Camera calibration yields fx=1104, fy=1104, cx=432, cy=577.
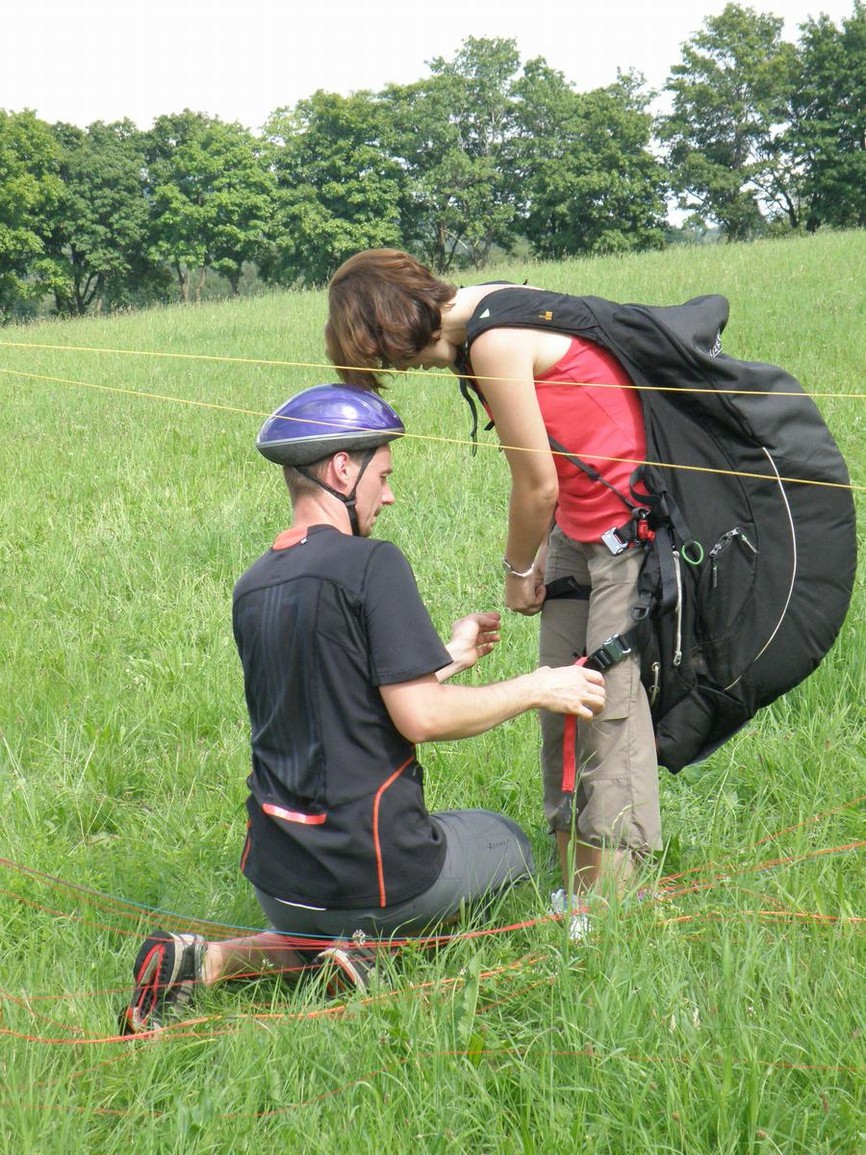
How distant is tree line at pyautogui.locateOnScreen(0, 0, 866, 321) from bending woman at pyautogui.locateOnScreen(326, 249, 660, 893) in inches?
2019

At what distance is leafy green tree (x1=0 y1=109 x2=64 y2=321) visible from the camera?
4988 cm

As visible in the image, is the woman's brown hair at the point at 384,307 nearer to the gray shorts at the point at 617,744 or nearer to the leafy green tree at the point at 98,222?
the gray shorts at the point at 617,744

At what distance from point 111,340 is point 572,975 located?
47.5 feet

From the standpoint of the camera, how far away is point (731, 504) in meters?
2.78

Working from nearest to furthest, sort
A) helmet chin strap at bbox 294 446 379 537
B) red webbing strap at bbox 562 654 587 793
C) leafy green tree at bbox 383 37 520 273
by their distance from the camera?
helmet chin strap at bbox 294 446 379 537, red webbing strap at bbox 562 654 587 793, leafy green tree at bbox 383 37 520 273

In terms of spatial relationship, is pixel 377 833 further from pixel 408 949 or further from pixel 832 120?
pixel 832 120

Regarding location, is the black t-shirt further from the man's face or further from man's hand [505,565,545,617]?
man's hand [505,565,545,617]

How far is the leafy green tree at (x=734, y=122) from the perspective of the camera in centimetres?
6106

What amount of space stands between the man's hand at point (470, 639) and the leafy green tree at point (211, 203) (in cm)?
5516

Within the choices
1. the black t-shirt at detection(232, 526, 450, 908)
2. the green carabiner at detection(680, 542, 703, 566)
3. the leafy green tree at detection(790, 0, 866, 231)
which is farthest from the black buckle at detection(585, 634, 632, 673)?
the leafy green tree at detection(790, 0, 866, 231)

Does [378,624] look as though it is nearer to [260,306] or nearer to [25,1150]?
[25,1150]

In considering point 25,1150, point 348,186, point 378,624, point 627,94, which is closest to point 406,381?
point 378,624

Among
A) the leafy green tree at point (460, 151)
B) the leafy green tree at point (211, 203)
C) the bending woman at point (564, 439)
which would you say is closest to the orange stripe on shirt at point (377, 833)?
the bending woman at point (564, 439)

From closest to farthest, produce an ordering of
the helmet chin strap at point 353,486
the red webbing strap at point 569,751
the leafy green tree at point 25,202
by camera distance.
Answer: the helmet chin strap at point 353,486, the red webbing strap at point 569,751, the leafy green tree at point 25,202
